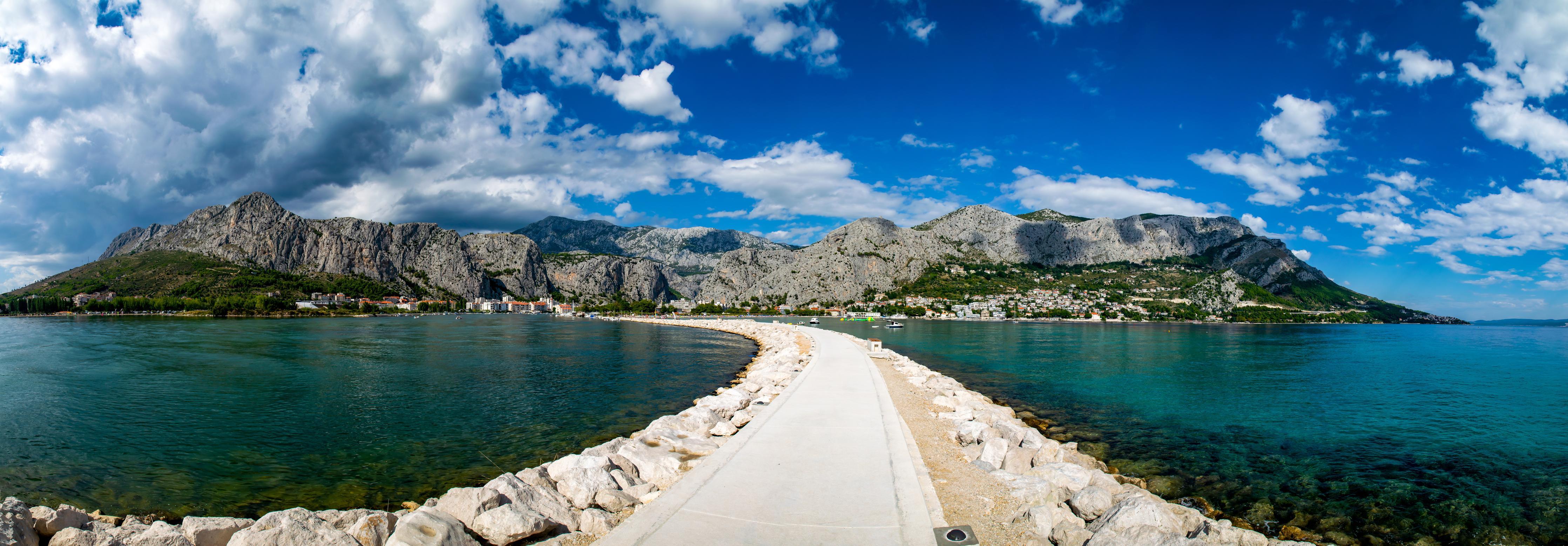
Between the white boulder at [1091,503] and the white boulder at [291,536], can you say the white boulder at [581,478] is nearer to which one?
the white boulder at [291,536]

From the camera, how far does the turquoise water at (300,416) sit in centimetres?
1079

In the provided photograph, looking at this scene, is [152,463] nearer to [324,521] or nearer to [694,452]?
[324,521]

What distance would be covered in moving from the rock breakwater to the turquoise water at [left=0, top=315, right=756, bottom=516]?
6.66ft

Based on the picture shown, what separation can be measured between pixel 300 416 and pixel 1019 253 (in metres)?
171

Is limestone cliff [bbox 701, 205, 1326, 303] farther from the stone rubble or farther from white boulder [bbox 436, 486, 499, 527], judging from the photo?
white boulder [bbox 436, 486, 499, 527]

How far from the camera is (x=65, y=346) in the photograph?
39844mm

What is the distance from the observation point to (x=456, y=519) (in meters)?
6.67

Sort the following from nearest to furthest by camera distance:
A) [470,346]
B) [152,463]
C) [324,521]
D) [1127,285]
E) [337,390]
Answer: [324,521] → [152,463] → [337,390] → [470,346] → [1127,285]

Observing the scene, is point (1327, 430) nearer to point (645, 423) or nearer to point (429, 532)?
point (645, 423)

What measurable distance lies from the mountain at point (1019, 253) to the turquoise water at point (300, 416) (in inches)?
4881

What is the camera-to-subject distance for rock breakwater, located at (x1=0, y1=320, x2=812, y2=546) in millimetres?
6008

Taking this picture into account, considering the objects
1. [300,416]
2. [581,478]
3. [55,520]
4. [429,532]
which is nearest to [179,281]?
[300,416]

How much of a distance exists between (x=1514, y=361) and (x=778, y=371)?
53723 millimetres

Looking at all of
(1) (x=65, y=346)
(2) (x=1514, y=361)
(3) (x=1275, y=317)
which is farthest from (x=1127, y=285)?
(1) (x=65, y=346)
